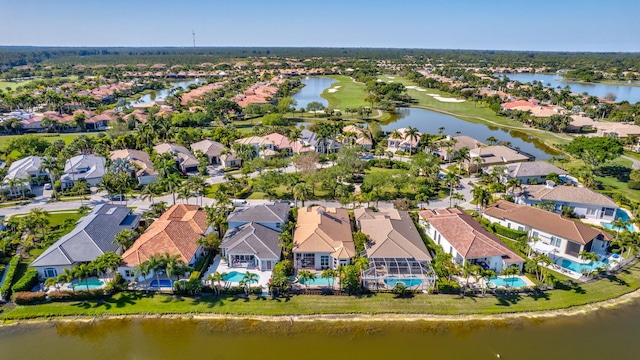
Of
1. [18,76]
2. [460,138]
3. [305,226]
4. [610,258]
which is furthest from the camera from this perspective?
[18,76]

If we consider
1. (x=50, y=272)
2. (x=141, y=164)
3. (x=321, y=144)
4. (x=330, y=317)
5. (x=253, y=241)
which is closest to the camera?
(x=330, y=317)

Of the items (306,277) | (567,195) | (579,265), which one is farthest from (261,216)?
(567,195)

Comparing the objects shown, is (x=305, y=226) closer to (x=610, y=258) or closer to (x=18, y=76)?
(x=610, y=258)

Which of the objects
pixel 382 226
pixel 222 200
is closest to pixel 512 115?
pixel 382 226

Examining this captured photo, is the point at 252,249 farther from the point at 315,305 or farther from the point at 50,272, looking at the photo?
the point at 50,272

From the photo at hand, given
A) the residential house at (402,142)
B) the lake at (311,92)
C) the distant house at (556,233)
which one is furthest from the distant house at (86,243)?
the lake at (311,92)

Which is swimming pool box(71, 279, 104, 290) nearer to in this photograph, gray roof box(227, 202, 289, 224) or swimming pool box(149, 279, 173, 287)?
swimming pool box(149, 279, 173, 287)
